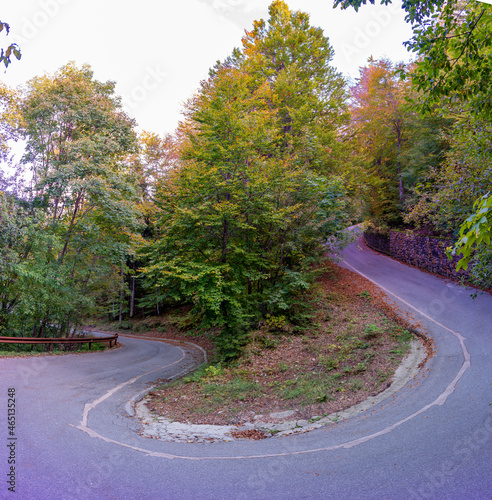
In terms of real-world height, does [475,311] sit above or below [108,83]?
below

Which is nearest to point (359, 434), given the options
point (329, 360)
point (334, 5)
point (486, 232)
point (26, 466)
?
point (329, 360)

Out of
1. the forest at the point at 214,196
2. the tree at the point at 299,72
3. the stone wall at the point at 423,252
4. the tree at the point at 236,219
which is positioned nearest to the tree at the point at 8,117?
the forest at the point at 214,196

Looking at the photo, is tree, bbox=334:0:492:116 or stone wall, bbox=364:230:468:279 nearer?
tree, bbox=334:0:492:116

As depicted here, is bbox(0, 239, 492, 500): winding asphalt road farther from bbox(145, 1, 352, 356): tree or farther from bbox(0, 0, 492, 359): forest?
bbox(145, 1, 352, 356): tree

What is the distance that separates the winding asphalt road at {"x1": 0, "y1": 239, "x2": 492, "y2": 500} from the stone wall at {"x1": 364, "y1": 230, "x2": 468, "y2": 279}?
8898 mm

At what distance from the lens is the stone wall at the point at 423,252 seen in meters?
15.9

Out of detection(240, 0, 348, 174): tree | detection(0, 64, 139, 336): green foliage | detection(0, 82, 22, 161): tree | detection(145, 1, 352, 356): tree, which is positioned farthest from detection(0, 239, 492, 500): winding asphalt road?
detection(240, 0, 348, 174): tree

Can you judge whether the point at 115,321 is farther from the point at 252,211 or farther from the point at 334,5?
the point at 334,5

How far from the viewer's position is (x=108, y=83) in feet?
50.3

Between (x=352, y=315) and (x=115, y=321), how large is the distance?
80.6ft

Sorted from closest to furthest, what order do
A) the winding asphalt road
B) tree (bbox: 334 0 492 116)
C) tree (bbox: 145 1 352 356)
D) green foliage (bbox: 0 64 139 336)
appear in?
the winding asphalt road
tree (bbox: 334 0 492 116)
tree (bbox: 145 1 352 356)
green foliage (bbox: 0 64 139 336)

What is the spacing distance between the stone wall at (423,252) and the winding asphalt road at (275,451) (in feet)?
29.2

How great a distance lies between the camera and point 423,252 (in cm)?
1892

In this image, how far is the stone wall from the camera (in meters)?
15.9
